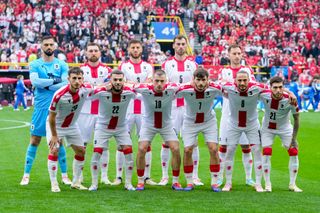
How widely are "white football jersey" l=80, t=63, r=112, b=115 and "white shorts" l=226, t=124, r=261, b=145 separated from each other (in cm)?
234

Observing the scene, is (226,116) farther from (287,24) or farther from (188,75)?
(287,24)

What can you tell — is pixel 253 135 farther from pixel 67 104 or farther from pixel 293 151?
pixel 67 104

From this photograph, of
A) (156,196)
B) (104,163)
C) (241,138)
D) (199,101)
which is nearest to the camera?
(156,196)

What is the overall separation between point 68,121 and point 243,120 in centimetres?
281

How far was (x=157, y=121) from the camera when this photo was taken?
12602 mm

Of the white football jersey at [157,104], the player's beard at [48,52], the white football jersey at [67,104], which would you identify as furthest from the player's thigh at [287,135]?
the player's beard at [48,52]

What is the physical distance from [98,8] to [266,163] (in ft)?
106

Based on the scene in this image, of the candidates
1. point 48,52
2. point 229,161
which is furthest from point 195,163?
point 48,52

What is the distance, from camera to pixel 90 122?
13.4m

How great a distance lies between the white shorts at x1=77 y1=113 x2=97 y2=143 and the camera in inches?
524

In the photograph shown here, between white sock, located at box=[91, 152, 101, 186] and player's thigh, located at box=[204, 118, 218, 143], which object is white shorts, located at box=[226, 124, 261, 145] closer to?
player's thigh, located at box=[204, 118, 218, 143]

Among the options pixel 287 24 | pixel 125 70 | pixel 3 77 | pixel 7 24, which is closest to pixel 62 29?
pixel 7 24

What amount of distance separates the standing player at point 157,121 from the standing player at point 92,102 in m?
1.04

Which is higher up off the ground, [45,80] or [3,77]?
[45,80]
